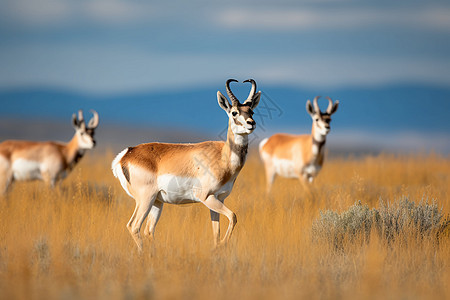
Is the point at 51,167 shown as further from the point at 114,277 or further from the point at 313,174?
the point at 114,277

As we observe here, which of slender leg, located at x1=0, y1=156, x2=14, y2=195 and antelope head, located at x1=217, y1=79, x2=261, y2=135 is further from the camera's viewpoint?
slender leg, located at x1=0, y1=156, x2=14, y2=195

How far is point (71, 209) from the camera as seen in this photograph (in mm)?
9328

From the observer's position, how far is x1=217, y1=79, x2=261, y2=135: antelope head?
673cm

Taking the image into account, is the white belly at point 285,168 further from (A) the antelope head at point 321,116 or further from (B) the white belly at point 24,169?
(B) the white belly at point 24,169

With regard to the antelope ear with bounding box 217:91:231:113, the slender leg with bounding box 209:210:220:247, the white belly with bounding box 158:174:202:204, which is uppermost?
the antelope ear with bounding box 217:91:231:113

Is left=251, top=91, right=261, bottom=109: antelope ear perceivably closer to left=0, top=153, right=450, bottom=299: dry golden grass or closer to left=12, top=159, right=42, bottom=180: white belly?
left=0, top=153, right=450, bottom=299: dry golden grass

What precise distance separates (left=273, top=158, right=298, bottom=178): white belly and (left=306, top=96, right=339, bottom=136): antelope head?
46.3 inches

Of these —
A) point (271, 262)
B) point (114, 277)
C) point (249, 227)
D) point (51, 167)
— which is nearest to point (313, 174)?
point (249, 227)

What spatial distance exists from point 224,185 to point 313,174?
6716mm

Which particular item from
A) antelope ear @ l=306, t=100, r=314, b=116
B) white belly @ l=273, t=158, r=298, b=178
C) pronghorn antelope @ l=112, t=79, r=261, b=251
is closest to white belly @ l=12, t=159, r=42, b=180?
pronghorn antelope @ l=112, t=79, r=261, b=251

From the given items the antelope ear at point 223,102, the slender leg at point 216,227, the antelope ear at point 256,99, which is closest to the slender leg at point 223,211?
the slender leg at point 216,227

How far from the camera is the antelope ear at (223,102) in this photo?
23.4ft

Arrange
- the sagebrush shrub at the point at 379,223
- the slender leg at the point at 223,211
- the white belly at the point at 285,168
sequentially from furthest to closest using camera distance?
1. the white belly at the point at 285,168
2. the sagebrush shrub at the point at 379,223
3. the slender leg at the point at 223,211

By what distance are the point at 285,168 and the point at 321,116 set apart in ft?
6.02
